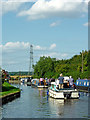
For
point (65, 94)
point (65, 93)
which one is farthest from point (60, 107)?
point (65, 94)

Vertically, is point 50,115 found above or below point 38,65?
below

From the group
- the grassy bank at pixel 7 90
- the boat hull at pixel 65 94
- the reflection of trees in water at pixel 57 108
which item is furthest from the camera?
the boat hull at pixel 65 94

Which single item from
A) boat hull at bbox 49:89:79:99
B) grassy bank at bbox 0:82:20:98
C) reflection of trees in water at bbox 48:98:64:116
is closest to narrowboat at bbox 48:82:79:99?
boat hull at bbox 49:89:79:99

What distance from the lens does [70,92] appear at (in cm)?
3794

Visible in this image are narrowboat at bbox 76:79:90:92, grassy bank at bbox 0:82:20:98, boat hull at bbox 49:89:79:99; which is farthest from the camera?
narrowboat at bbox 76:79:90:92

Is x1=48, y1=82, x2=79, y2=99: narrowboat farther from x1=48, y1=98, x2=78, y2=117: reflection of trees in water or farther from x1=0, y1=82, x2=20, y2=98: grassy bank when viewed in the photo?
x1=0, y1=82, x2=20, y2=98: grassy bank

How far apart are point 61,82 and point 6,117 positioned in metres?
16.6

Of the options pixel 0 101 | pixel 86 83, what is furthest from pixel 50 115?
pixel 86 83

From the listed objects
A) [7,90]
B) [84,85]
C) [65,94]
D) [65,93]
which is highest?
[84,85]

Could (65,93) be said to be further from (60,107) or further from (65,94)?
(60,107)

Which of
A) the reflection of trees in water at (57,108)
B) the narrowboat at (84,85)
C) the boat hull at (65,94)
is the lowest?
the reflection of trees in water at (57,108)

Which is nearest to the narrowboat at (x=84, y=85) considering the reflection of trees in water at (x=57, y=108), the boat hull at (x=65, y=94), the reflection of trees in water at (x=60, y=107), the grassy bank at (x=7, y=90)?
the grassy bank at (x=7, y=90)

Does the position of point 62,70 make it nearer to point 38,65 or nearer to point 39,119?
point 38,65

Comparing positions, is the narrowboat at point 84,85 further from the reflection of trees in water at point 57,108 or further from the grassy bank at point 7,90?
the reflection of trees in water at point 57,108
